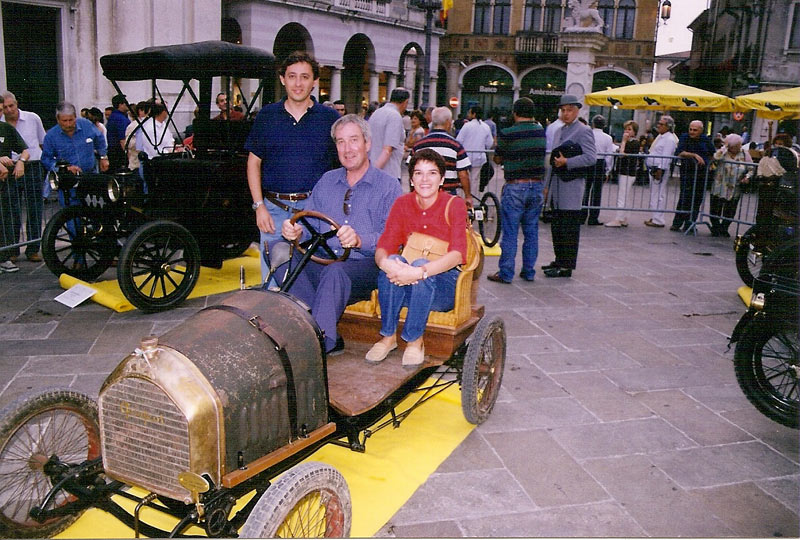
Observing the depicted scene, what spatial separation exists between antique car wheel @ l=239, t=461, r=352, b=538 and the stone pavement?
1.54 feet

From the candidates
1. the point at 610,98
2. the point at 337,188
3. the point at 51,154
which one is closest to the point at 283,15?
the point at 610,98

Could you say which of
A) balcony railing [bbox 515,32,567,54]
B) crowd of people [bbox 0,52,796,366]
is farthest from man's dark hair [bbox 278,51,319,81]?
balcony railing [bbox 515,32,567,54]

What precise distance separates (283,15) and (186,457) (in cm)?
2654

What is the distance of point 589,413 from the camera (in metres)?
4.37

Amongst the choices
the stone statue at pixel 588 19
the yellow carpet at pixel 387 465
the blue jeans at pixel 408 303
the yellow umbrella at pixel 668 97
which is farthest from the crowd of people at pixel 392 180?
the stone statue at pixel 588 19

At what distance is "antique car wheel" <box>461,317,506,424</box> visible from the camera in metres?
3.87

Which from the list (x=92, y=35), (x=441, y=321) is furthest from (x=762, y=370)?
(x=92, y=35)

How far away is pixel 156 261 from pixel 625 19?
42.0m

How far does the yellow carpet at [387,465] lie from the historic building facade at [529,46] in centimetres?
3861

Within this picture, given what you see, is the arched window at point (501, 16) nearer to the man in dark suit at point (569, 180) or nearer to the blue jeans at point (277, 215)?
the man in dark suit at point (569, 180)

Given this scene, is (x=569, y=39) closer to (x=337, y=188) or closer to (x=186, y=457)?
(x=337, y=188)

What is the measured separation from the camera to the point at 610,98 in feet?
46.1

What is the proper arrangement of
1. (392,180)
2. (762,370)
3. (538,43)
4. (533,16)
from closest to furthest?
1. (392,180)
2. (762,370)
3. (538,43)
4. (533,16)

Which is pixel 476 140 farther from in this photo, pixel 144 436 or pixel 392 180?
pixel 144 436
